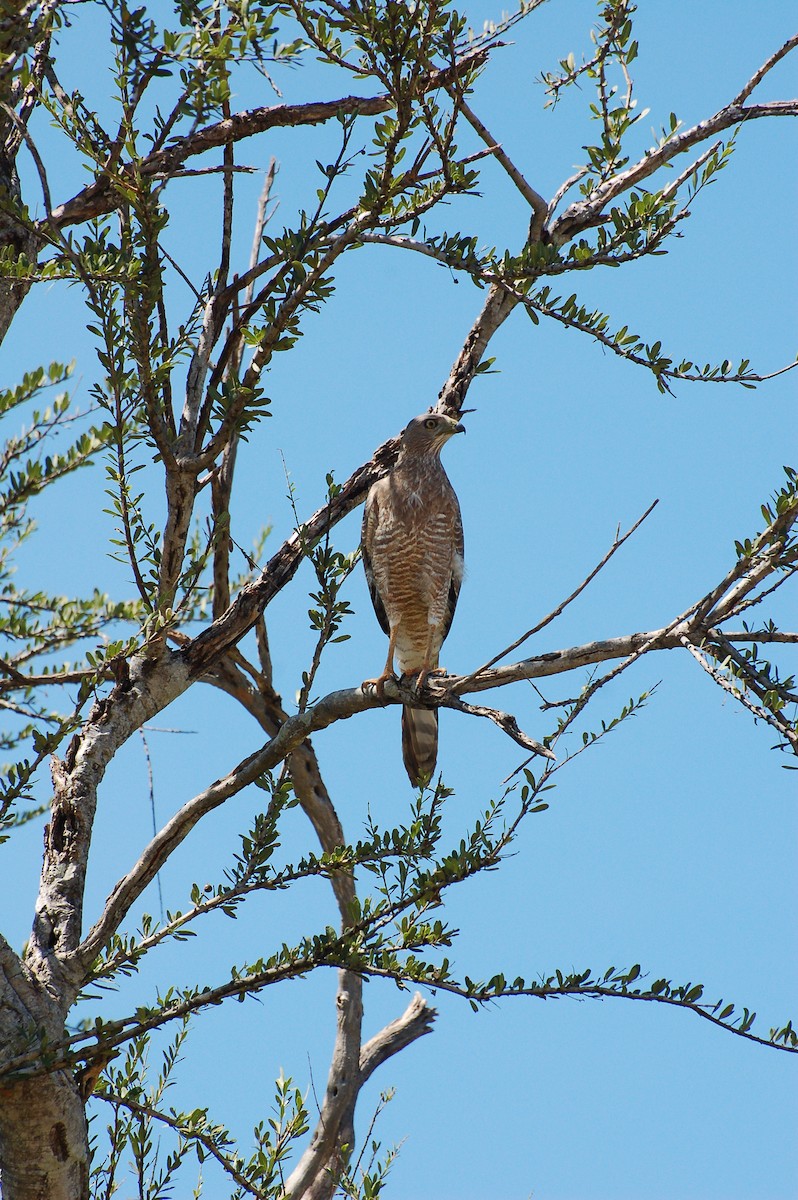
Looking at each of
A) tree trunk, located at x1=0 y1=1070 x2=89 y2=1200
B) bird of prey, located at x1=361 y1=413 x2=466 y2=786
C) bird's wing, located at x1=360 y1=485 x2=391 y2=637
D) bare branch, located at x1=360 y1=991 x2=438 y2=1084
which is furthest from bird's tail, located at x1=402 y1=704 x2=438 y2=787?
tree trunk, located at x1=0 y1=1070 x2=89 y2=1200

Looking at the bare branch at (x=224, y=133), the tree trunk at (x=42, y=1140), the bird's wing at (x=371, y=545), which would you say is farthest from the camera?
the bird's wing at (x=371, y=545)

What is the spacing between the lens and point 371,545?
6.27 m

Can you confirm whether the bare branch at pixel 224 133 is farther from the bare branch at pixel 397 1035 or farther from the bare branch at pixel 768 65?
the bare branch at pixel 397 1035

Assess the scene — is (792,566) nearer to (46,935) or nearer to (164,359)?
(164,359)

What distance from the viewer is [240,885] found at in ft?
11.8

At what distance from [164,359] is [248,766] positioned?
1.37m

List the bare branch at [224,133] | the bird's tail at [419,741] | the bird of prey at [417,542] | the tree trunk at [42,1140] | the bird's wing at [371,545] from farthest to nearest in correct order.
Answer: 1. the bird's wing at [371,545]
2. the bird of prey at [417,542]
3. the bird's tail at [419,741]
4. the bare branch at [224,133]
5. the tree trunk at [42,1140]

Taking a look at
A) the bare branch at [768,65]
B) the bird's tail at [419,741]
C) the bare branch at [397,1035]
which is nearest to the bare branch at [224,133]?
the bare branch at [768,65]

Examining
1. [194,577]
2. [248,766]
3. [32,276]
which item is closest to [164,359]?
[32,276]

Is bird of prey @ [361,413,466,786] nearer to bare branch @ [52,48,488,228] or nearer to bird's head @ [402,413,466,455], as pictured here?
bird's head @ [402,413,466,455]

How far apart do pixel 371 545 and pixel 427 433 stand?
692 mm

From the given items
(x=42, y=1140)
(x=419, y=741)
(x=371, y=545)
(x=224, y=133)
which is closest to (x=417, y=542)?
(x=371, y=545)

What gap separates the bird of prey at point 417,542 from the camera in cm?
609

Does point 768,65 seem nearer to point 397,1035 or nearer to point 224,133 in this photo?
point 224,133
